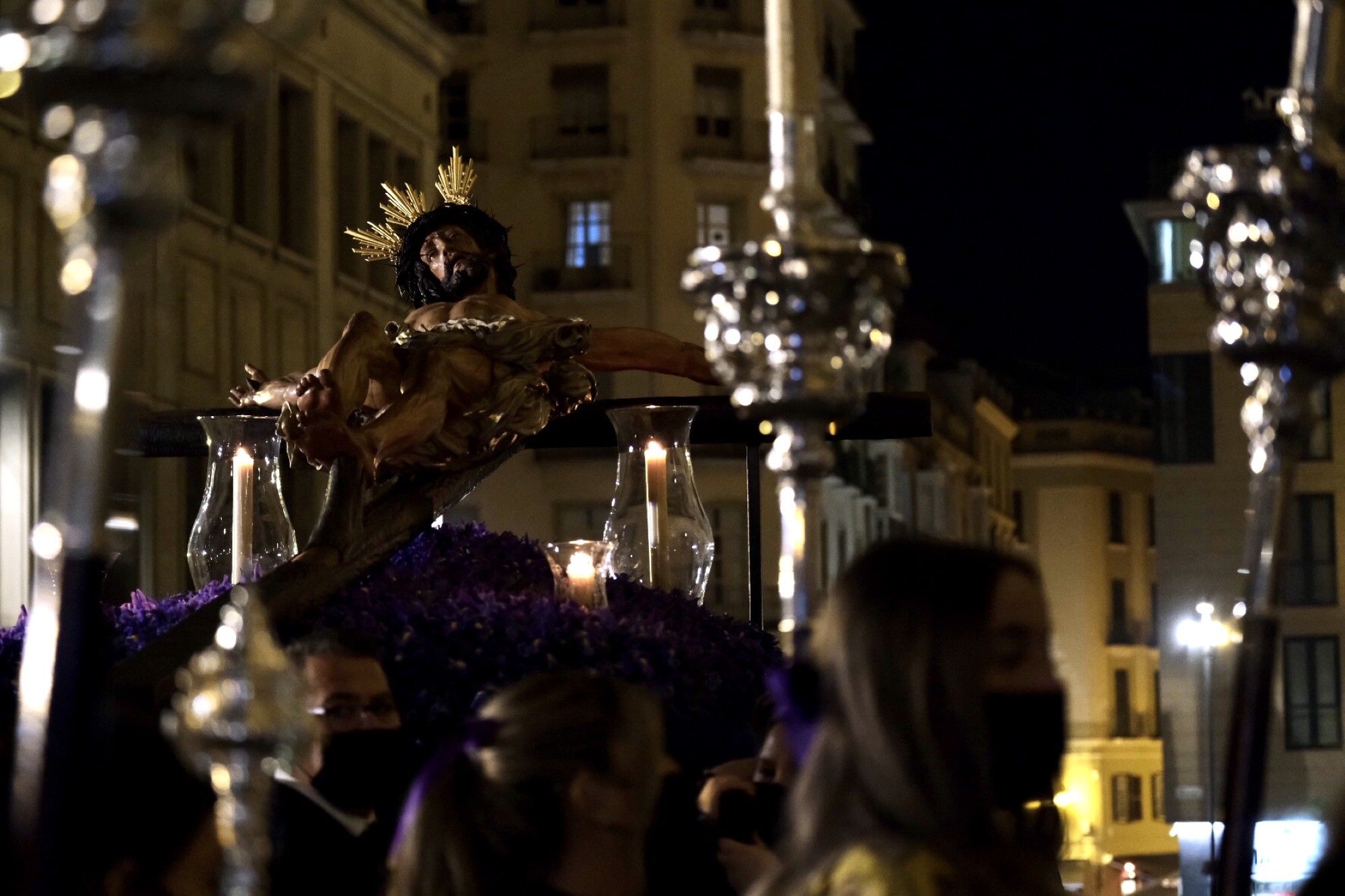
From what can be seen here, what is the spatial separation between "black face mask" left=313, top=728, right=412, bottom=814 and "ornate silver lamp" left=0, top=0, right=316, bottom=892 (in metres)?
2.08

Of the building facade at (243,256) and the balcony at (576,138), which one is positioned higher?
the balcony at (576,138)

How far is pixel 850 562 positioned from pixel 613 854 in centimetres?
75

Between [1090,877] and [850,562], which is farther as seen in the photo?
[1090,877]

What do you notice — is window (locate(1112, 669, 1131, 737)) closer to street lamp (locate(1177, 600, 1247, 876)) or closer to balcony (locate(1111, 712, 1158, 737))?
balcony (locate(1111, 712, 1158, 737))

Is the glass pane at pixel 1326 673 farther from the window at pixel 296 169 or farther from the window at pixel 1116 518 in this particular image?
the window at pixel 1116 518

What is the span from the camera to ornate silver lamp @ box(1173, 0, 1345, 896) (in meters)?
3.01

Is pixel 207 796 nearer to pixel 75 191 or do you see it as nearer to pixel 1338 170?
pixel 75 191

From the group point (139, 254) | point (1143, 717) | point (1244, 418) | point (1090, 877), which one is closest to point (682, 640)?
point (1244, 418)

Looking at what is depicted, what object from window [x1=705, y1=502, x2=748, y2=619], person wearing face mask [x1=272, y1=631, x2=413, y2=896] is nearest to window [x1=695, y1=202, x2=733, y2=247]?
window [x1=705, y1=502, x2=748, y2=619]

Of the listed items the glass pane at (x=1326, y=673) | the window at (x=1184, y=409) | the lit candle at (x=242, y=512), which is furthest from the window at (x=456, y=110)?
the lit candle at (x=242, y=512)

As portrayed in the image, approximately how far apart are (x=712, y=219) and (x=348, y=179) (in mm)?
13805

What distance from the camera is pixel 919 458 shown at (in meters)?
57.8

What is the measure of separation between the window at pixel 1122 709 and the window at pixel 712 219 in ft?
→ 102

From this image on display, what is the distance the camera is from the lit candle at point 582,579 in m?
6.04
